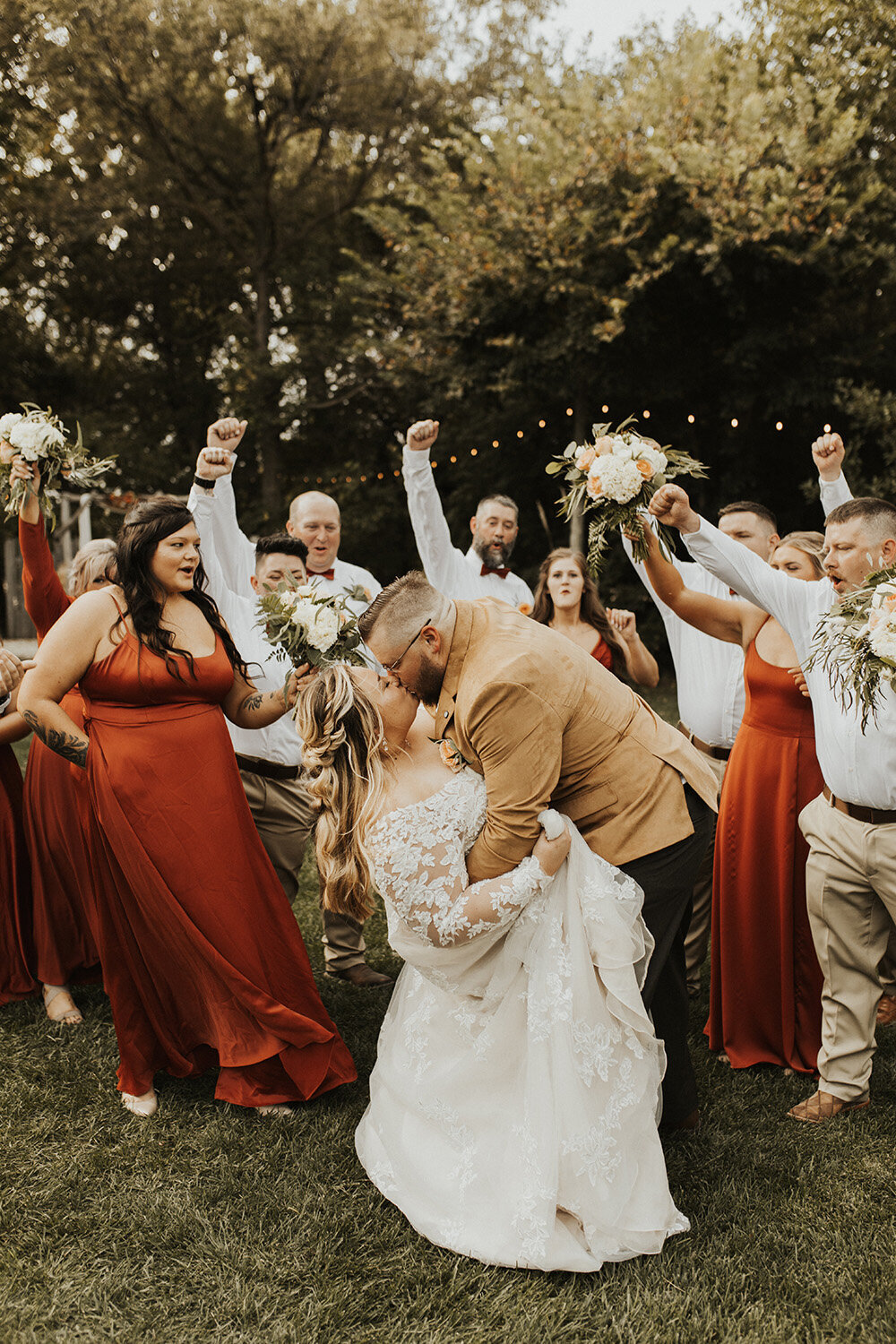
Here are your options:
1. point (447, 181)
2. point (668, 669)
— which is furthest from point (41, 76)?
point (668, 669)

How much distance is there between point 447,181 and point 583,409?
4408 millimetres

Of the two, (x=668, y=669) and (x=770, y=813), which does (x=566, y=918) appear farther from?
(x=668, y=669)

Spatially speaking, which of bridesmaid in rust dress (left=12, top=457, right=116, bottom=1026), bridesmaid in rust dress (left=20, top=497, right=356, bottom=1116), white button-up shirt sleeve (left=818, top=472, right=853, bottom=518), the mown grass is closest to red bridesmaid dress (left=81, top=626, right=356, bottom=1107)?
bridesmaid in rust dress (left=20, top=497, right=356, bottom=1116)

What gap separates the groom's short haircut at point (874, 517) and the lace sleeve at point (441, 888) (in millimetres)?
1799

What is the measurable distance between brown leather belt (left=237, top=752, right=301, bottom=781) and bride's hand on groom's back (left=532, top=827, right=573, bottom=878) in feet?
6.93

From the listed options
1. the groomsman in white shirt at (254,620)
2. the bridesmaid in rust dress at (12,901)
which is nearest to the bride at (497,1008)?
the groomsman in white shirt at (254,620)

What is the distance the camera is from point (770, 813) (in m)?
4.21

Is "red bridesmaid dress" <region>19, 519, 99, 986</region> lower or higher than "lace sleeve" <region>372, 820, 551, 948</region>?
lower

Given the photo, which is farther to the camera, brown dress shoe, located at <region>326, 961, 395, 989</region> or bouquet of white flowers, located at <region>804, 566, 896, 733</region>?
brown dress shoe, located at <region>326, 961, 395, 989</region>

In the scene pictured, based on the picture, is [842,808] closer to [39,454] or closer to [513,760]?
[513,760]

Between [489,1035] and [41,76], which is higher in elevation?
[41,76]

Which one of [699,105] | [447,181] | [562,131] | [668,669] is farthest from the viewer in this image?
[668,669]

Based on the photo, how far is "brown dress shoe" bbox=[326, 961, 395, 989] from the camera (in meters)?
5.19

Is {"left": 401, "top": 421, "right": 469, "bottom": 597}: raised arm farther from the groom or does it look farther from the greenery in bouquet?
the groom
